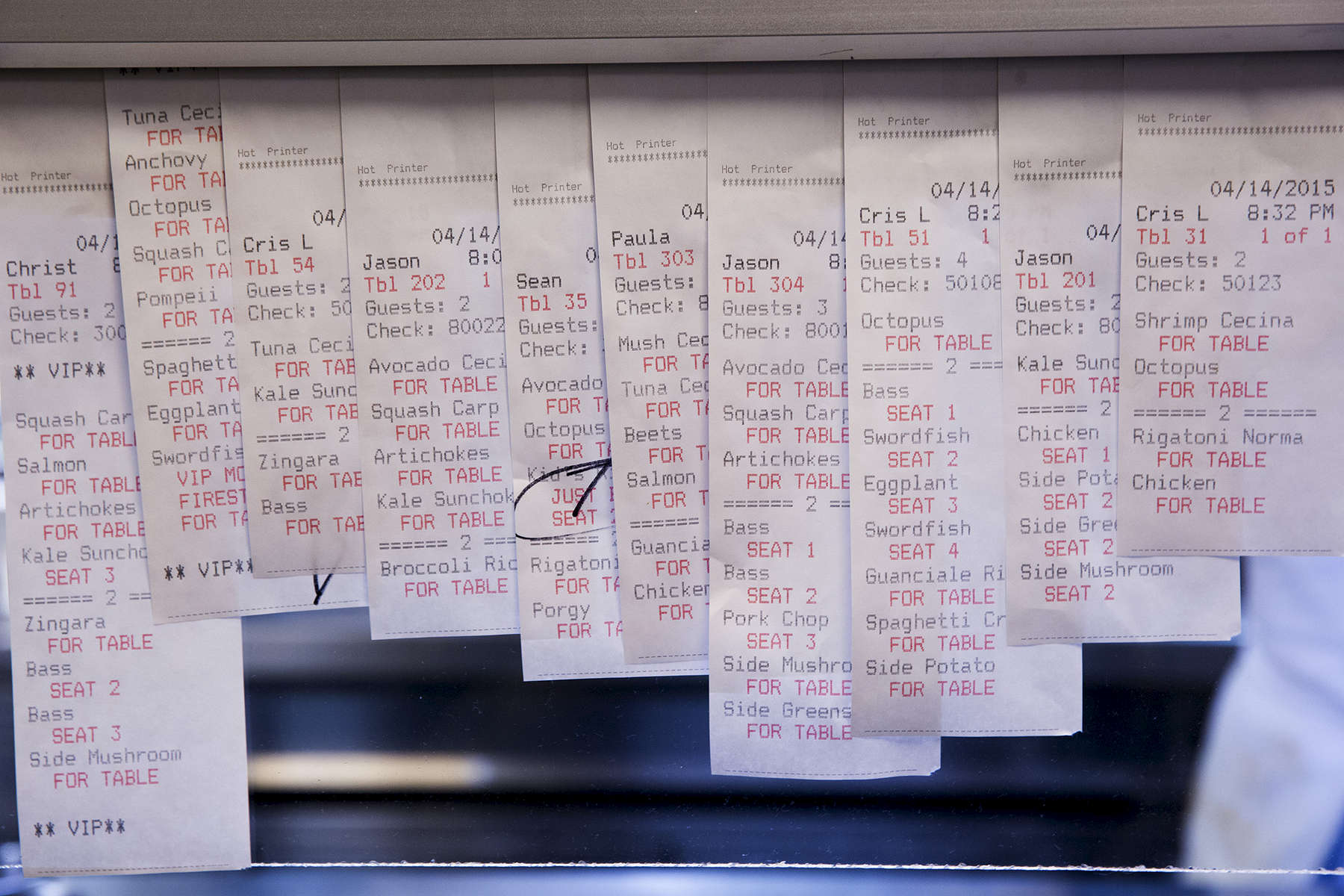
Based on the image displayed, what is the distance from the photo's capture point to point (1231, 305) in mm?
559

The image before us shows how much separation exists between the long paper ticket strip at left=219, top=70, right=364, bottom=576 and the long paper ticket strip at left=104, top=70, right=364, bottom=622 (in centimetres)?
1

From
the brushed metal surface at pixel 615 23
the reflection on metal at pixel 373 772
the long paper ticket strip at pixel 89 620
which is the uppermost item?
the brushed metal surface at pixel 615 23

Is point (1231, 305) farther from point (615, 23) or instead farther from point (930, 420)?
point (615, 23)

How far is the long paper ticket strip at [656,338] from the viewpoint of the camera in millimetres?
558

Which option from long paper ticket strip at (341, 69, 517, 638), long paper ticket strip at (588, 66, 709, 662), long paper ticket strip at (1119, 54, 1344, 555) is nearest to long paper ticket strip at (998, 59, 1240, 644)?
long paper ticket strip at (1119, 54, 1344, 555)

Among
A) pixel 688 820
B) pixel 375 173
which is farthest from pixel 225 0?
pixel 688 820

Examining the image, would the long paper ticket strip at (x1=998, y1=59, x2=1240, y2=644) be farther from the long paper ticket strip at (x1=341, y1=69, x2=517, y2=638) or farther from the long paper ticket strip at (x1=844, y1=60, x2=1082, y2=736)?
the long paper ticket strip at (x1=341, y1=69, x2=517, y2=638)

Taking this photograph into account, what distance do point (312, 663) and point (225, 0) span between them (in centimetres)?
41

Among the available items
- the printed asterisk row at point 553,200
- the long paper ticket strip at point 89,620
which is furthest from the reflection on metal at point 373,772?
the printed asterisk row at point 553,200

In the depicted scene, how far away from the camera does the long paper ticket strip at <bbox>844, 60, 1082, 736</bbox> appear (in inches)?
21.8

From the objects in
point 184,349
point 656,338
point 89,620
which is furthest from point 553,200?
point 89,620

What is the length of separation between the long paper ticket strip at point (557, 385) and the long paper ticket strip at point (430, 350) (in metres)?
0.01

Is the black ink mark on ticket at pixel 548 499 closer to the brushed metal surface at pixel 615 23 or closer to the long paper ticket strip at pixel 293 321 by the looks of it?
the long paper ticket strip at pixel 293 321

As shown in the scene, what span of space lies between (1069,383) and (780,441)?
18 cm
